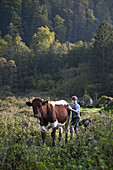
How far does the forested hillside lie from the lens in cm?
3981

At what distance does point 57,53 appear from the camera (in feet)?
189

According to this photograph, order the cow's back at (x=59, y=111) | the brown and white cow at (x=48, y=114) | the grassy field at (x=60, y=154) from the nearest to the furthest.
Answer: the grassy field at (x=60, y=154) → the brown and white cow at (x=48, y=114) → the cow's back at (x=59, y=111)

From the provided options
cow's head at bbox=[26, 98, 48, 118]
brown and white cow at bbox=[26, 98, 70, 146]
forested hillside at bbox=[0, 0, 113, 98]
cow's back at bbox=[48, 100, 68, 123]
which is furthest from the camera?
forested hillside at bbox=[0, 0, 113, 98]

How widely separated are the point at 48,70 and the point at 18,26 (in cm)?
5285

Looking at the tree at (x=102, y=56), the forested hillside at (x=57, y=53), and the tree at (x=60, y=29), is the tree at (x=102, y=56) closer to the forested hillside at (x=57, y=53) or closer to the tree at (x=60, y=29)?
the forested hillside at (x=57, y=53)

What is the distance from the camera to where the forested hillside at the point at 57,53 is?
39.8m

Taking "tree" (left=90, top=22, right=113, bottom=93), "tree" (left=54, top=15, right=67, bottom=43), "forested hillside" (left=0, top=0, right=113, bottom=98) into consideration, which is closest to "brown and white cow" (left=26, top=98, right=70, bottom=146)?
"forested hillside" (left=0, top=0, right=113, bottom=98)

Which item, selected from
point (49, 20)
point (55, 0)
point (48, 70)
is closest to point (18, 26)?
point (49, 20)

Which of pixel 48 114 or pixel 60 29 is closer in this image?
pixel 48 114

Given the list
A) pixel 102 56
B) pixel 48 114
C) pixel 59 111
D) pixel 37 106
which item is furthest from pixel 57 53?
pixel 37 106

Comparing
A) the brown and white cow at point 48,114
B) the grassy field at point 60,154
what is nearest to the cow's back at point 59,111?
the brown and white cow at point 48,114

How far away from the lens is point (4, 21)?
344 feet

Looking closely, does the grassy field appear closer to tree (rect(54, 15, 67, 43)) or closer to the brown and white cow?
the brown and white cow

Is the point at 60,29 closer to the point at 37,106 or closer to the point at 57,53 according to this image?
the point at 57,53
